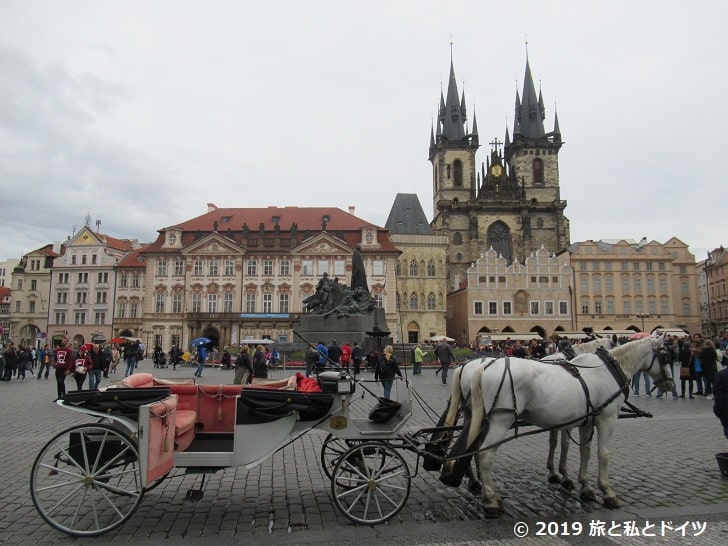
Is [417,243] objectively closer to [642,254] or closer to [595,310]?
[595,310]

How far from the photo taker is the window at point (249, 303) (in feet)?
182

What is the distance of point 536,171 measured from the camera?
7775 cm

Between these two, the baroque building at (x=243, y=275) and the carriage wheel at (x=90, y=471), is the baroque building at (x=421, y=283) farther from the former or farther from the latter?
the carriage wheel at (x=90, y=471)

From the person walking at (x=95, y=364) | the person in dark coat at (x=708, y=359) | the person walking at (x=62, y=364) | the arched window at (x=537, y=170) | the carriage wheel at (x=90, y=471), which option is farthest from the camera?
the arched window at (x=537, y=170)

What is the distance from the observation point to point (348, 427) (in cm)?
528

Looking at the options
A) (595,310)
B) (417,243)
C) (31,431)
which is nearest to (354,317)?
(31,431)

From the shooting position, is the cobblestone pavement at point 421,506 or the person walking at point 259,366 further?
the person walking at point 259,366

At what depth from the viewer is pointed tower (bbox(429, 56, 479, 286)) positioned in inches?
2889

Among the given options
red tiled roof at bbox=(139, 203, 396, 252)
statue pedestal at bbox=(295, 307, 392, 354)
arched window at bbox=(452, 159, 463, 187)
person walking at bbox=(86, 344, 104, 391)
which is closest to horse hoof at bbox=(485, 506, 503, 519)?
person walking at bbox=(86, 344, 104, 391)

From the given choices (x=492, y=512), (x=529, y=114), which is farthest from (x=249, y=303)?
(x=492, y=512)

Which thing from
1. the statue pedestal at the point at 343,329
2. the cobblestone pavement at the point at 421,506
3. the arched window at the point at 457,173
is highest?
the arched window at the point at 457,173

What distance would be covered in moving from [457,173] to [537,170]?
1091 centimetres

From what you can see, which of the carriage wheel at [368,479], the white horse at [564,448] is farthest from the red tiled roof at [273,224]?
the carriage wheel at [368,479]

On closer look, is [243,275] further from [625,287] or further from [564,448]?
[564,448]
